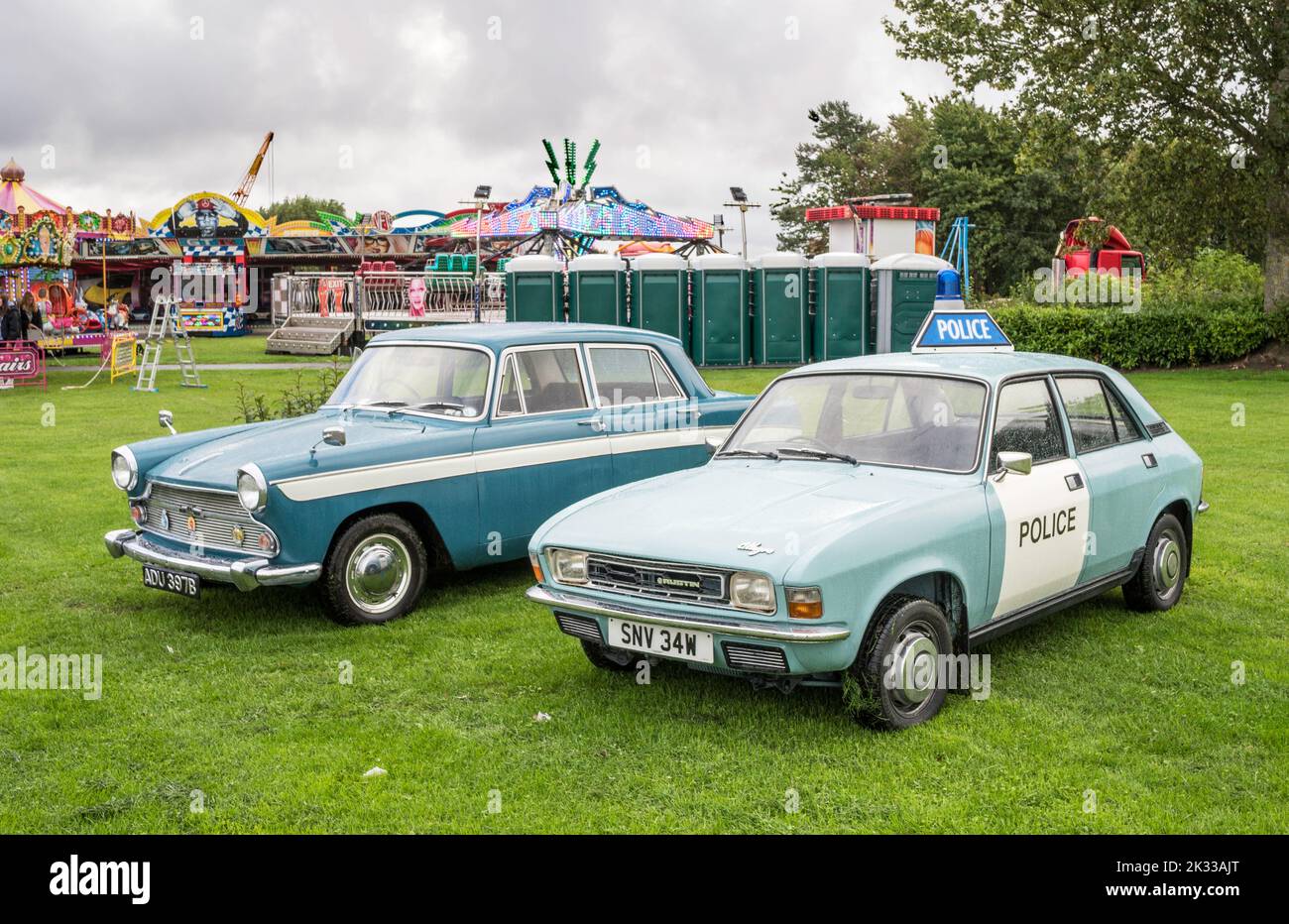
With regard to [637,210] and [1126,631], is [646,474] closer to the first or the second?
[1126,631]

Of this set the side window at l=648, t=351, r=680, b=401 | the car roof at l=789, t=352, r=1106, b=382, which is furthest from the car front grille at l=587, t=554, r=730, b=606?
the side window at l=648, t=351, r=680, b=401

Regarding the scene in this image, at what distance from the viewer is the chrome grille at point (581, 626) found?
5.36 meters

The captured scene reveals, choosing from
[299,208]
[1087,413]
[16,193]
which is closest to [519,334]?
[1087,413]

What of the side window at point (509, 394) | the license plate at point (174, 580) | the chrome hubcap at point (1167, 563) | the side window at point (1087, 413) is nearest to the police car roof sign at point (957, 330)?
the side window at point (1087, 413)

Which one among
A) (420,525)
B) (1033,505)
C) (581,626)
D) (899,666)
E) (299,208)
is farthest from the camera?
(299,208)

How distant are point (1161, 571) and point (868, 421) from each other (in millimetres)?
2164

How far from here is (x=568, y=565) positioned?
17.9 feet

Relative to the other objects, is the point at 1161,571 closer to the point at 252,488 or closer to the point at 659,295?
the point at 252,488

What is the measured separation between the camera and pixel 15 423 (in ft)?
58.5

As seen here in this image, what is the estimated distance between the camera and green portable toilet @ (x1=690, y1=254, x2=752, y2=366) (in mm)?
25969

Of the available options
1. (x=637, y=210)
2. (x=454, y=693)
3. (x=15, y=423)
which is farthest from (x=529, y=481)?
(x=637, y=210)

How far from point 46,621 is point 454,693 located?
2.94 m

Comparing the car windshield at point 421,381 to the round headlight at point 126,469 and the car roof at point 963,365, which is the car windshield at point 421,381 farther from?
the car roof at point 963,365

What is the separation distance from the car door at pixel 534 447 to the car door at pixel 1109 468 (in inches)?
120
